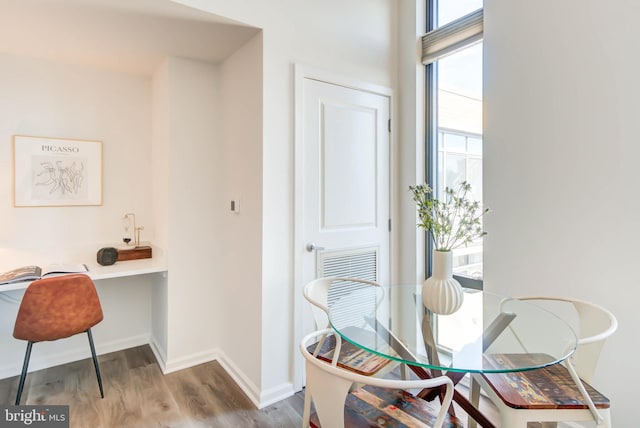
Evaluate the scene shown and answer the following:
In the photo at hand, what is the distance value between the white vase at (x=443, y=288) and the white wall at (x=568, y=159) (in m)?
0.77

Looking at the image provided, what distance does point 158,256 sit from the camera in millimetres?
2855

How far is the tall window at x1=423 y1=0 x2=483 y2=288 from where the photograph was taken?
8.06 feet

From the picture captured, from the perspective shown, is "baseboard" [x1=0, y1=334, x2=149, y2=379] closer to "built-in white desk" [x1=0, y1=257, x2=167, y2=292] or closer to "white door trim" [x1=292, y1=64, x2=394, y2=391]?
"built-in white desk" [x1=0, y1=257, x2=167, y2=292]

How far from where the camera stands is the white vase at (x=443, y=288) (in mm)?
1589

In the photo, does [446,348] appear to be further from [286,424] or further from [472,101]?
[472,101]

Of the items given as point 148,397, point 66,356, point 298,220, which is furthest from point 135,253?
point 298,220

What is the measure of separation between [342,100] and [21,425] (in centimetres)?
279

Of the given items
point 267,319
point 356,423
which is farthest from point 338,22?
point 356,423

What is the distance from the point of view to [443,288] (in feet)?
5.23

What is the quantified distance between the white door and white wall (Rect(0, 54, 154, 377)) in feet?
5.15

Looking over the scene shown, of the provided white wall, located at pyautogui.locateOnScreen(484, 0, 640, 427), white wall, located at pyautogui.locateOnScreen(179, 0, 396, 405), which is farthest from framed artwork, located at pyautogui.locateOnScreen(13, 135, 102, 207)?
white wall, located at pyautogui.locateOnScreen(484, 0, 640, 427)

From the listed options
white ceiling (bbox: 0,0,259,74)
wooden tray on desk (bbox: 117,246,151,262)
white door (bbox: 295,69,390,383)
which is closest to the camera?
white ceiling (bbox: 0,0,259,74)

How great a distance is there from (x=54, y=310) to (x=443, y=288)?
221cm

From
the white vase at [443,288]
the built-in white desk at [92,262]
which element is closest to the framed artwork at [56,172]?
the built-in white desk at [92,262]
